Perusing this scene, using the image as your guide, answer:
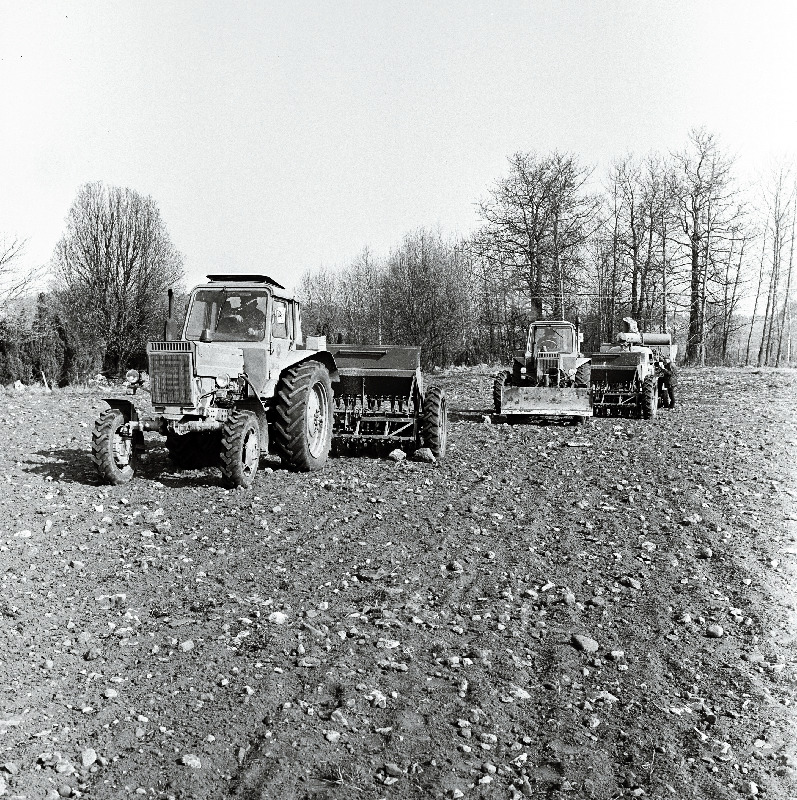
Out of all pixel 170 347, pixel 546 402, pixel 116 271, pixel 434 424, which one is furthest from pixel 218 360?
pixel 116 271

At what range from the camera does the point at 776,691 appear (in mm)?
3891

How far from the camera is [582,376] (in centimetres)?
1644

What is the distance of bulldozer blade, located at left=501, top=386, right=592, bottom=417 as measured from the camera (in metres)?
14.7

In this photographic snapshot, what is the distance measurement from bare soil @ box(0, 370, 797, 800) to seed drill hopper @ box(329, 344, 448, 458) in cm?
198

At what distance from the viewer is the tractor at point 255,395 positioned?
325 inches

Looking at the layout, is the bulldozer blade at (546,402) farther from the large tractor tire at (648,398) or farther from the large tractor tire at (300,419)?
the large tractor tire at (300,419)

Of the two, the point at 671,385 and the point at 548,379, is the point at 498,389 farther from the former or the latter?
the point at 671,385

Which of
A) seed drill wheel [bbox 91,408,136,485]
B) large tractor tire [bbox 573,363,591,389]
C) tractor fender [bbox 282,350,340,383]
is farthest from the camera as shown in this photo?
large tractor tire [bbox 573,363,591,389]

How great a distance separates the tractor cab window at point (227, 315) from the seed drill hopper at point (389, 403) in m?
1.84

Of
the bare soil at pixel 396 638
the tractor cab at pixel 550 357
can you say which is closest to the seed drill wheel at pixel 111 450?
the bare soil at pixel 396 638

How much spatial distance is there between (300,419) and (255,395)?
0.59 meters

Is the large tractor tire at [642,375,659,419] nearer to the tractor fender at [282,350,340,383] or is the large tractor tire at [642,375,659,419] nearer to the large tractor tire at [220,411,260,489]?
the tractor fender at [282,350,340,383]

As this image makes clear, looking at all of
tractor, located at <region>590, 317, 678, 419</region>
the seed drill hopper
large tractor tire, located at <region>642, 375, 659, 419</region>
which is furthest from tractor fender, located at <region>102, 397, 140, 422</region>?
large tractor tire, located at <region>642, 375, 659, 419</region>

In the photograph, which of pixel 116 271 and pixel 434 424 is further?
pixel 116 271
